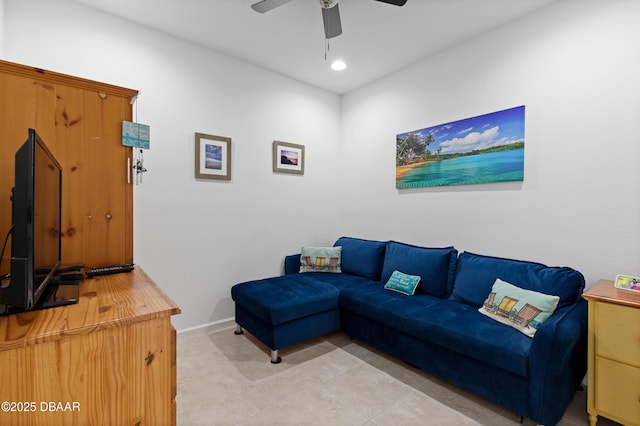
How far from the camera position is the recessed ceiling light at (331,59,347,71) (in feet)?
10.7

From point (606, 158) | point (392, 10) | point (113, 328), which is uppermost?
point (392, 10)

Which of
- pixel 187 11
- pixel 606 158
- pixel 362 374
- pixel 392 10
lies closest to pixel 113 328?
pixel 362 374

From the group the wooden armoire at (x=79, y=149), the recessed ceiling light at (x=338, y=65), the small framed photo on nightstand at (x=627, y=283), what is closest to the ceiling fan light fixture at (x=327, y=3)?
the recessed ceiling light at (x=338, y=65)

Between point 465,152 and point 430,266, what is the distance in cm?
111

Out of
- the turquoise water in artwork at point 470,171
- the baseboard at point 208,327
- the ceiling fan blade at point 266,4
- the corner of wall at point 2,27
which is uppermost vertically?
the ceiling fan blade at point 266,4

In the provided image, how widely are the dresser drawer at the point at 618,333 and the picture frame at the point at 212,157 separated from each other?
121 inches

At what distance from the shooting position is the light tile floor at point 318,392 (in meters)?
1.84

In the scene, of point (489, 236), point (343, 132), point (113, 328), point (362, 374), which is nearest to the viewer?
point (113, 328)

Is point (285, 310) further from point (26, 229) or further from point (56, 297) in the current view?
point (26, 229)

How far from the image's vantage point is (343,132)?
4.19 metres

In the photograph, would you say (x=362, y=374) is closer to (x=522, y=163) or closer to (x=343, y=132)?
(x=522, y=163)

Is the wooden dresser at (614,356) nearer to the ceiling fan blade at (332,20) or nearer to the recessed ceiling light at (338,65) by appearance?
the ceiling fan blade at (332,20)

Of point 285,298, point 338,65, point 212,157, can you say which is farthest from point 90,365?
point 338,65

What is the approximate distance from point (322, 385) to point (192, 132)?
8.15ft
